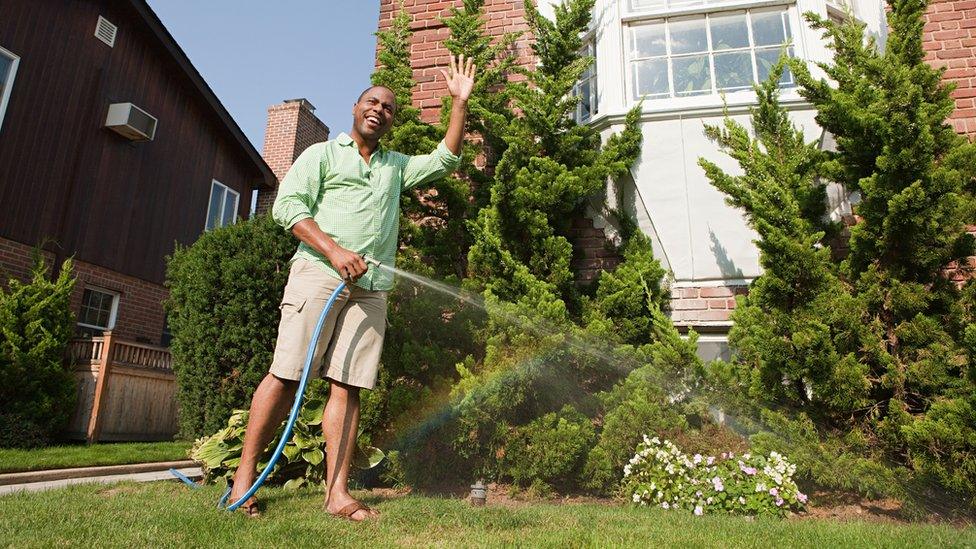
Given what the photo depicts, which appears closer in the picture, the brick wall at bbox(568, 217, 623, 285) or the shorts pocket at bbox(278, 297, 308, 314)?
the shorts pocket at bbox(278, 297, 308, 314)

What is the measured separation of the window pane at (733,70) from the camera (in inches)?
192

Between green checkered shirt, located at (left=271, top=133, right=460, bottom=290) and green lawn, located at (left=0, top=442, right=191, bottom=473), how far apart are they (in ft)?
14.4

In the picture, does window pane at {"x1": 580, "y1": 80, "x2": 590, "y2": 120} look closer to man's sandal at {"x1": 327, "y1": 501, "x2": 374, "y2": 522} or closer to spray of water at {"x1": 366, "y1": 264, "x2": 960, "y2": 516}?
spray of water at {"x1": 366, "y1": 264, "x2": 960, "y2": 516}

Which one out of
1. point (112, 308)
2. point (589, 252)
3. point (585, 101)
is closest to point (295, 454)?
point (589, 252)

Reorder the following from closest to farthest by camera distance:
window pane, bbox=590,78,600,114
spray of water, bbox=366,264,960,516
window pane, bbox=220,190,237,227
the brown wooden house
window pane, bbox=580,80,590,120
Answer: spray of water, bbox=366,264,960,516
window pane, bbox=590,78,600,114
window pane, bbox=580,80,590,120
the brown wooden house
window pane, bbox=220,190,237,227

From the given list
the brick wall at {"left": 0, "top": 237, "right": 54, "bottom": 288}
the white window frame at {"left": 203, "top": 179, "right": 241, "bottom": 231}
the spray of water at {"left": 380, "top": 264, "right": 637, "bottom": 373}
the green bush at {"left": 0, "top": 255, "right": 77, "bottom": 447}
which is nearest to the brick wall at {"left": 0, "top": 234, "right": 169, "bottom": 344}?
the brick wall at {"left": 0, "top": 237, "right": 54, "bottom": 288}

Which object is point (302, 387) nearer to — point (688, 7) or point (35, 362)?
point (688, 7)

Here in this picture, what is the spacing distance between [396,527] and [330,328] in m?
1.01

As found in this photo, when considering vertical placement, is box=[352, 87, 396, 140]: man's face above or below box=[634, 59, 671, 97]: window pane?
below

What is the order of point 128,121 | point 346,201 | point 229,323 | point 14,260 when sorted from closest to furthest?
1. point 346,201
2. point 229,323
3. point 14,260
4. point 128,121

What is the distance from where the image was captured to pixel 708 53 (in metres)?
4.98

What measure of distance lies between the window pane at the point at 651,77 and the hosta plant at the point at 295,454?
3611 mm

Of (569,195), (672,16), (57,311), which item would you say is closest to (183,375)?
(57,311)

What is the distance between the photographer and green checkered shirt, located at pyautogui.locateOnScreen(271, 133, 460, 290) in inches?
115
